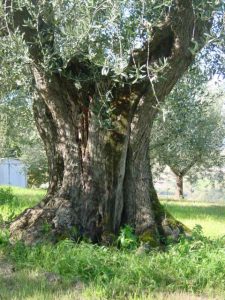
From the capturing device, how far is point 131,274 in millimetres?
5191

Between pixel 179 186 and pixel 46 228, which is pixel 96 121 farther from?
pixel 179 186

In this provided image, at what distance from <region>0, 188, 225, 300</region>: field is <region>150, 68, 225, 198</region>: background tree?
367 centimetres

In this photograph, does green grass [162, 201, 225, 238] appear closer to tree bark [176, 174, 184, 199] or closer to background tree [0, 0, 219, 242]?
background tree [0, 0, 219, 242]

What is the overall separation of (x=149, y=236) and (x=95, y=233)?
755 mm

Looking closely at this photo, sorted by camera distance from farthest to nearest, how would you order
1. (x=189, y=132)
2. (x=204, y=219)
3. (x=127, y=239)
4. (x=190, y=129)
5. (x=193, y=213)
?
(x=189, y=132) < (x=190, y=129) < (x=193, y=213) < (x=204, y=219) < (x=127, y=239)

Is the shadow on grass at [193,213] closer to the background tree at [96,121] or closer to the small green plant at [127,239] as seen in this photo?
the background tree at [96,121]

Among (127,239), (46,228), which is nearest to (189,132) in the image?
(127,239)

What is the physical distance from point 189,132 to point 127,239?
13454mm

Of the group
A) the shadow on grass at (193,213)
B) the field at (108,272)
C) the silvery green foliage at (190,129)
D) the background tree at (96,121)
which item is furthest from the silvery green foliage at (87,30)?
the shadow on grass at (193,213)

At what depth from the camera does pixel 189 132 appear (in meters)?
19.7

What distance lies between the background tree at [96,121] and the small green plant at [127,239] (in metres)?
0.29

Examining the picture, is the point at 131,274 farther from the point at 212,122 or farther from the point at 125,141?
the point at 212,122

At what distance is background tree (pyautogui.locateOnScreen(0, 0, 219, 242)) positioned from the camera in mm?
6152

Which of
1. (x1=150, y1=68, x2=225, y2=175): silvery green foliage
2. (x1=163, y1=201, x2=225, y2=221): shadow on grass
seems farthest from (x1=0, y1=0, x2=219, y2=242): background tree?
(x1=163, y1=201, x2=225, y2=221): shadow on grass
